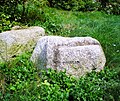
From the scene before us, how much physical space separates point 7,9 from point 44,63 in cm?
308

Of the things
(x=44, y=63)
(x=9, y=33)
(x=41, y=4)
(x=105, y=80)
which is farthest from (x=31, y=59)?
(x=41, y=4)

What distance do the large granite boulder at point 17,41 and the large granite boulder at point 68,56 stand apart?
1.71 ft

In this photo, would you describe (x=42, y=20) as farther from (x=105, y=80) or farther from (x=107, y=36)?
(x=105, y=80)

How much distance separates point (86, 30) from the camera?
7406mm

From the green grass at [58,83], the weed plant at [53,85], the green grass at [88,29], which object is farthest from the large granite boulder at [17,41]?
the green grass at [88,29]

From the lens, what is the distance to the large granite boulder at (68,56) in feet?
17.3

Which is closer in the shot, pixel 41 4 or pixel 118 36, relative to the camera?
pixel 118 36

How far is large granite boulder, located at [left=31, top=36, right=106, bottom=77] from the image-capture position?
207 inches

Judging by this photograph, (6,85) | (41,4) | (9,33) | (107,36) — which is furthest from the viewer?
(41,4)

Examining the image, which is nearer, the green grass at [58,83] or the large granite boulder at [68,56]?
the green grass at [58,83]

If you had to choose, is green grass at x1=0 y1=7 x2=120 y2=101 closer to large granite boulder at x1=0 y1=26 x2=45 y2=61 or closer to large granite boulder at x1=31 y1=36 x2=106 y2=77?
large granite boulder at x1=31 y1=36 x2=106 y2=77

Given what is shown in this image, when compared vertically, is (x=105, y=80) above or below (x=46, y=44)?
below

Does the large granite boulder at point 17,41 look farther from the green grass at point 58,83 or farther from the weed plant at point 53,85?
the weed plant at point 53,85

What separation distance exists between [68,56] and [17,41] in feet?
3.88
